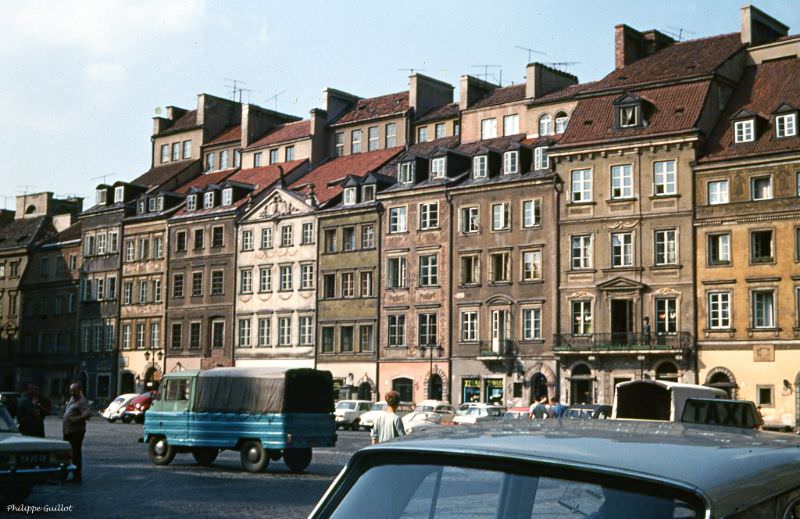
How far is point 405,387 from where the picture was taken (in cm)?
6125

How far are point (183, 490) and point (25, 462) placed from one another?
5030mm

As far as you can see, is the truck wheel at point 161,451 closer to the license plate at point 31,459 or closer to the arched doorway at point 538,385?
the license plate at point 31,459

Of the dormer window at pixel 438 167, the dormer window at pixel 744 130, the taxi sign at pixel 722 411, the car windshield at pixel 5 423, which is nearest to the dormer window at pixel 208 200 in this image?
the dormer window at pixel 438 167

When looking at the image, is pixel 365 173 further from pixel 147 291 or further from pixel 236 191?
pixel 147 291

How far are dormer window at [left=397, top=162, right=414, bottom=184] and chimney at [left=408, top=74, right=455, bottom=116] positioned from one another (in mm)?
6801

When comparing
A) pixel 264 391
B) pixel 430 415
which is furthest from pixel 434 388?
pixel 264 391

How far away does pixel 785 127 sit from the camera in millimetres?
49938

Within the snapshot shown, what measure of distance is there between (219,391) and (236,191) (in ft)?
152

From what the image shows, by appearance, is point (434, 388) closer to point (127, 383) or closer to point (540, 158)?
point (540, 158)

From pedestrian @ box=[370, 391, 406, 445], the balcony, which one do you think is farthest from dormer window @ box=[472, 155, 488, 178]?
pedestrian @ box=[370, 391, 406, 445]

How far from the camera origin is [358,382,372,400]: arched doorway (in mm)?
62875

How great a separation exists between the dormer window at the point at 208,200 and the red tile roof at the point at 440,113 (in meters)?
14.1

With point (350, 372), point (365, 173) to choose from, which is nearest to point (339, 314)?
point (350, 372)

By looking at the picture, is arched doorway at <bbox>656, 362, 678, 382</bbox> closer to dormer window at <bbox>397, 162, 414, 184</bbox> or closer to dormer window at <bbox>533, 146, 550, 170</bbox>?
Answer: dormer window at <bbox>533, 146, 550, 170</bbox>
